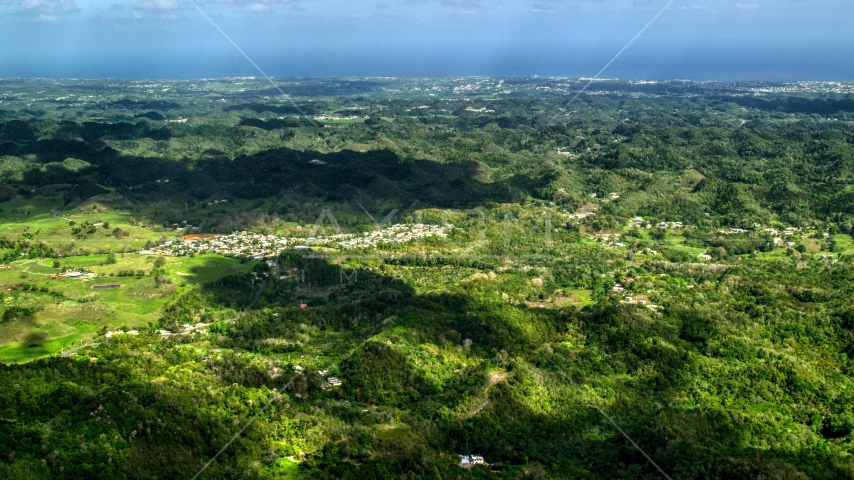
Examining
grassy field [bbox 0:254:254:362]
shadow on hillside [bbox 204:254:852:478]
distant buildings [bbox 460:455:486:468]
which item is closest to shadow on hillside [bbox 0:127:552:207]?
grassy field [bbox 0:254:254:362]

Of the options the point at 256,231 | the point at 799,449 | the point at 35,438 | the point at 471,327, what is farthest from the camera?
the point at 256,231

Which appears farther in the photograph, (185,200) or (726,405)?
(185,200)

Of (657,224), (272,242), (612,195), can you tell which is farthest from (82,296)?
(612,195)

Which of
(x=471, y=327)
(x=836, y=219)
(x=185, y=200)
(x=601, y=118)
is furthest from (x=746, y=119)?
(x=471, y=327)

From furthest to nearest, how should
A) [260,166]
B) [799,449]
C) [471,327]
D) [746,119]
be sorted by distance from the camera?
[746,119], [260,166], [471,327], [799,449]

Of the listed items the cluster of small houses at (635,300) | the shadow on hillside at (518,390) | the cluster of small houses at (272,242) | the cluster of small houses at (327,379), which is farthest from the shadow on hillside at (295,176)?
the cluster of small houses at (327,379)

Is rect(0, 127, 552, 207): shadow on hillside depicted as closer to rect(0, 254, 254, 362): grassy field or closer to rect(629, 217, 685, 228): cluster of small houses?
rect(629, 217, 685, 228): cluster of small houses

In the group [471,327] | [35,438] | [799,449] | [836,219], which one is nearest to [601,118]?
[836,219]

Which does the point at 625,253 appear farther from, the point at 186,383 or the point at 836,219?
the point at 186,383

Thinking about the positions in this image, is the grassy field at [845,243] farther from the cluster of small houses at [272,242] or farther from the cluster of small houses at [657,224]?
the cluster of small houses at [272,242]
